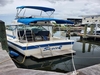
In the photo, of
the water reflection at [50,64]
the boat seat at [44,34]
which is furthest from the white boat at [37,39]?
the water reflection at [50,64]

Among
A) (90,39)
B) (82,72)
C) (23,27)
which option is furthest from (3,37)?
(90,39)

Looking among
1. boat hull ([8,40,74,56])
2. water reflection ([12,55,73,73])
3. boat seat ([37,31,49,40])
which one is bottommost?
water reflection ([12,55,73,73])

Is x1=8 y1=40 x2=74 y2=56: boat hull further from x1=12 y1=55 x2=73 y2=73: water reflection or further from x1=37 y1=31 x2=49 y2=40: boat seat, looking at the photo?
x1=37 y1=31 x2=49 y2=40: boat seat

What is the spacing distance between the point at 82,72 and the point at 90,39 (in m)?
13.0

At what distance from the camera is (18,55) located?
648 centimetres

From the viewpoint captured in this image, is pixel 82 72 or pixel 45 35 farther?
pixel 45 35

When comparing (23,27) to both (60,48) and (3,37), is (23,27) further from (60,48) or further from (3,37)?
(60,48)

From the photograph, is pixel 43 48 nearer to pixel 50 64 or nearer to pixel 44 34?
pixel 50 64

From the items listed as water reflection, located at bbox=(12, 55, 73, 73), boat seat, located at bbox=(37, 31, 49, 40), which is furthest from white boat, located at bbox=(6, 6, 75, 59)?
water reflection, located at bbox=(12, 55, 73, 73)

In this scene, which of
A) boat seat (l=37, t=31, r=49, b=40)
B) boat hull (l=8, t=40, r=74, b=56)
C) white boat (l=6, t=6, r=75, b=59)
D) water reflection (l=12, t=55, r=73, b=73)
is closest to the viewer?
water reflection (l=12, t=55, r=73, b=73)

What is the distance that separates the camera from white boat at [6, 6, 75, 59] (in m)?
6.23

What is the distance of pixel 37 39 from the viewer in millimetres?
7832

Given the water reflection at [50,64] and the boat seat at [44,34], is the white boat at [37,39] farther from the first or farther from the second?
the water reflection at [50,64]

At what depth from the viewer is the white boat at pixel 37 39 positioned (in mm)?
6230
